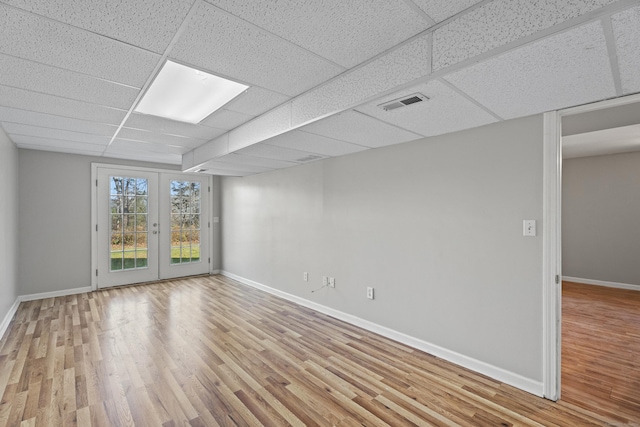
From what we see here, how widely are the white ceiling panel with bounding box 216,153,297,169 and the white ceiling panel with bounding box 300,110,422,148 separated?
1.42 meters

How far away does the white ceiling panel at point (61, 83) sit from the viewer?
6.35ft

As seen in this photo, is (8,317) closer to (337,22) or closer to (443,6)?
(337,22)

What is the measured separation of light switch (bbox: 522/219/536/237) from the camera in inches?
90.7

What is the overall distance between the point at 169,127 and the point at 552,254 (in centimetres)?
380

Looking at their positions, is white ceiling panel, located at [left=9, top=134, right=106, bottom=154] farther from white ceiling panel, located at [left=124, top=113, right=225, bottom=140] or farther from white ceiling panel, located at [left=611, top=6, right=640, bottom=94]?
white ceiling panel, located at [left=611, top=6, right=640, bottom=94]

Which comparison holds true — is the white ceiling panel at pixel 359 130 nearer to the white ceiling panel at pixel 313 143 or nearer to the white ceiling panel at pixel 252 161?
the white ceiling panel at pixel 313 143

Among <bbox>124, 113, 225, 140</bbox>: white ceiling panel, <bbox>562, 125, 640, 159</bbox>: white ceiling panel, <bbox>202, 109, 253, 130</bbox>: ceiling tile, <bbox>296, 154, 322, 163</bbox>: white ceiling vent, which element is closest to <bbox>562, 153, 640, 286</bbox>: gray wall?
<bbox>562, 125, 640, 159</bbox>: white ceiling panel

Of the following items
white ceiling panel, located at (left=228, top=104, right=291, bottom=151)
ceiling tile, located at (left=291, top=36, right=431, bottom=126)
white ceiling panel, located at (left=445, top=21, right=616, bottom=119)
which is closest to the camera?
white ceiling panel, located at (left=445, top=21, right=616, bottom=119)

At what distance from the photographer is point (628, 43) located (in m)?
1.34

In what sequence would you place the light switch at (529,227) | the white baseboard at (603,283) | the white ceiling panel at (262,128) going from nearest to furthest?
1. the light switch at (529,227)
2. the white ceiling panel at (262,128)
3. the white baseboard at (603,283)

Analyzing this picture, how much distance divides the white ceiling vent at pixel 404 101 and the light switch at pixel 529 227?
4.19 ft

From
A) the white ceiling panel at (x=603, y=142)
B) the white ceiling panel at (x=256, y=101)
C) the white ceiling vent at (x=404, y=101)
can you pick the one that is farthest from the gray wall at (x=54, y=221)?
the white ceiling panel at (x=603, y=142)

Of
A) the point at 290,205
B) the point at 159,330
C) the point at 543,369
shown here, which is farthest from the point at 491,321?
the point at 159,330

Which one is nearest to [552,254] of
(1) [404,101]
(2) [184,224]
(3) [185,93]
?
(1) [404,101]
